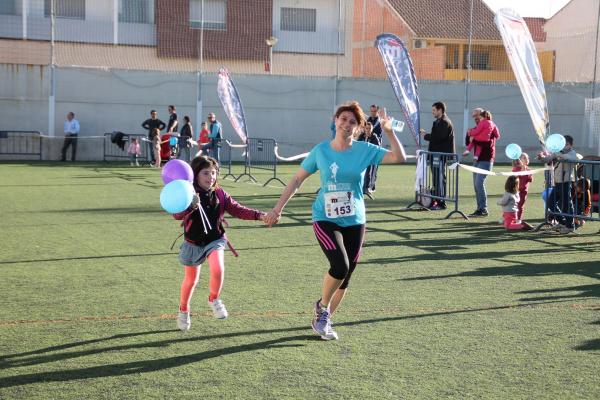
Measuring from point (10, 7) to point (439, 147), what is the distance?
22773mm

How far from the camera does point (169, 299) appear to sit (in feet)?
27.9

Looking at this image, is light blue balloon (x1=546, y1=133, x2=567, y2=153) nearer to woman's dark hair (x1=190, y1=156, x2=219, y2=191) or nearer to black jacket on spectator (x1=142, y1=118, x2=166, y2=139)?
woman's dark hair (x1=190, y1=156, x2=219, y2=191)

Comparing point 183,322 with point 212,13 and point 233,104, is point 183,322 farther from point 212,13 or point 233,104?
point 212,13

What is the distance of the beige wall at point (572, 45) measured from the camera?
112 feet

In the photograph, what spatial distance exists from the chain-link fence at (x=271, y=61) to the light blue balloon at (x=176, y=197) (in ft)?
87.6

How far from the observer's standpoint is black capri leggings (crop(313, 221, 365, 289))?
274 inches

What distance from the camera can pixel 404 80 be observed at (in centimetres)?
1823

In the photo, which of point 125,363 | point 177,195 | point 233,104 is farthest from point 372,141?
point 125,363

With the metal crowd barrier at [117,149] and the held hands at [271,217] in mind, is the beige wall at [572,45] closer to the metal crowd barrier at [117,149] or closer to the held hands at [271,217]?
the metal crowd barrier at [117,149]

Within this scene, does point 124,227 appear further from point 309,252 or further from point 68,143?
point 68,143

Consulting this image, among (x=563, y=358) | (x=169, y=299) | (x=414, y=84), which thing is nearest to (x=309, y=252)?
(x=169, y=299)

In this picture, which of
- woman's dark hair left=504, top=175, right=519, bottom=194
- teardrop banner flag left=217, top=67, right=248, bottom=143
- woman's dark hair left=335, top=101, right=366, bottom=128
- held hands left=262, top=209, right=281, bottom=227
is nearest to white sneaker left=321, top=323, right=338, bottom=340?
held hands left=262, top=209, right=281, bottom=227

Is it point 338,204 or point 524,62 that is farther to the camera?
point 524,62

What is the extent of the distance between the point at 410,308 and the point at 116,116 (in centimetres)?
2617
